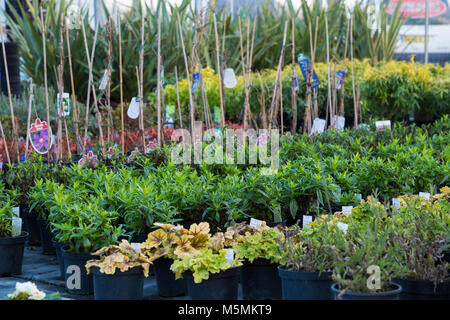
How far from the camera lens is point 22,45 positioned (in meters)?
12.1

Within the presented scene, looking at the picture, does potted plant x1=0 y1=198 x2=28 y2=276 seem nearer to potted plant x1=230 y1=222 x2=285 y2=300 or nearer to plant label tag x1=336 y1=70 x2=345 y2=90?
potted plant x1=230 y1=222 x2=285 y2=300

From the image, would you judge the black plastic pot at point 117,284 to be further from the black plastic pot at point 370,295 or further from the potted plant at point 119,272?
the black plastic pot at point 370,295

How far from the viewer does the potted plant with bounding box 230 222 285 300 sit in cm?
337

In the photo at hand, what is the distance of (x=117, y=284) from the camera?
128 inches

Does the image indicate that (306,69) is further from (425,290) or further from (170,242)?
(425,290)

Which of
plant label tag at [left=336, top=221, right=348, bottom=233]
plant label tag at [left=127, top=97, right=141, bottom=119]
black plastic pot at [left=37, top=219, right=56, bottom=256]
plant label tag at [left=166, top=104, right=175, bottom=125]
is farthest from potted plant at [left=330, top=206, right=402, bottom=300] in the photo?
plant label tag at [left=166, top=104, right=175, bottom=125]

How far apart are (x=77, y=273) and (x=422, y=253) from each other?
195cm

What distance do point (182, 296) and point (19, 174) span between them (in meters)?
2.31

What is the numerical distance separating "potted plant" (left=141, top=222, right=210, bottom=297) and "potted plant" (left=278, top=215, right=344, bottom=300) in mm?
528

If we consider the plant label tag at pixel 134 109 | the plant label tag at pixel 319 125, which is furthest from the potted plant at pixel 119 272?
the plant label tag at pixel 319 125

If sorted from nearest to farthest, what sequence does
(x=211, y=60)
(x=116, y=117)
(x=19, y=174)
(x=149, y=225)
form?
(x=149, y=225)
(x=19, y=174)
(x=116, y=117)
(x=211, y=60)

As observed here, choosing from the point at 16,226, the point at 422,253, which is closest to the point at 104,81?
the point at 16,226
